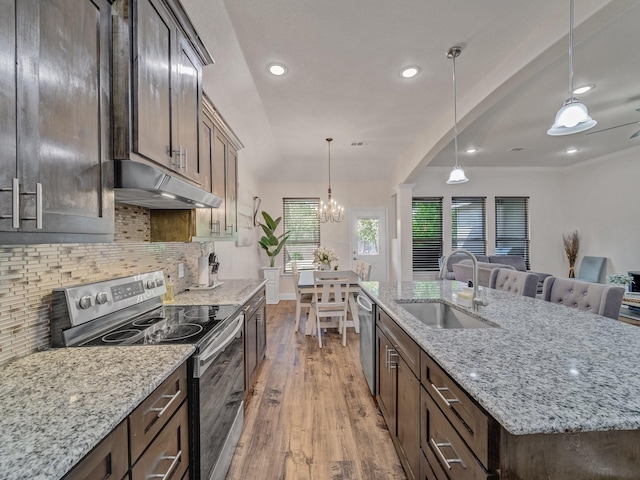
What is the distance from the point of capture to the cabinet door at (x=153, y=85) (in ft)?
3.97

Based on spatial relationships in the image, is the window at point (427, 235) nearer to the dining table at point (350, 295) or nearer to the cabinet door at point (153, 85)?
the dining table at point (350, 295)

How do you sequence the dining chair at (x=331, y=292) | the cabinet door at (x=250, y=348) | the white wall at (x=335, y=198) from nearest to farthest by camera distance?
the cabinet door at (x=250, y=348) → the dining chair at (x=331, y=292) → the white wall at (x=335, y=198)

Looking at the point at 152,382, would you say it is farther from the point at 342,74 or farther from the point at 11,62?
the point at 342,74

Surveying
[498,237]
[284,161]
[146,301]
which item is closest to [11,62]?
[146,301]

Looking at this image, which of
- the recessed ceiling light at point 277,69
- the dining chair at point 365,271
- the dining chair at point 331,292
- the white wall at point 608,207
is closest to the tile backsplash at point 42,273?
the recessed ceiling light at point 277,69

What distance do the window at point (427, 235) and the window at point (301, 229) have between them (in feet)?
7.69

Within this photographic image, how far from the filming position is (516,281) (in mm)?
2949

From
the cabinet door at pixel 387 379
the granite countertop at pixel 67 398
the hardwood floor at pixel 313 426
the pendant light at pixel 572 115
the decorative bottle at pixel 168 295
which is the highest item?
the pendant light at pixel 572 115

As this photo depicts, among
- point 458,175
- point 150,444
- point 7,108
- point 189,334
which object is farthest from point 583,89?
point 150,444

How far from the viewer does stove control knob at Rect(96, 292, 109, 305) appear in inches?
54.7

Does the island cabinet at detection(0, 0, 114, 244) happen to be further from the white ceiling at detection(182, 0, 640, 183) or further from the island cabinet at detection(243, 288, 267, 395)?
the island cabinet at detection(243, 288, 267, 395)

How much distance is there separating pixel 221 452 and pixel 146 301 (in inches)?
38.3

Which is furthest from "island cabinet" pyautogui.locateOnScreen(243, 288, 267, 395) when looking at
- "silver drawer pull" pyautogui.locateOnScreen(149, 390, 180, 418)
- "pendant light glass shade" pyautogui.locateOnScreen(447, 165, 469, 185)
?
"pendant light glass shade" pyautogui.locateOnScreen(447, 165, 469, 185)

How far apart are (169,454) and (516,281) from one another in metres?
3.22
